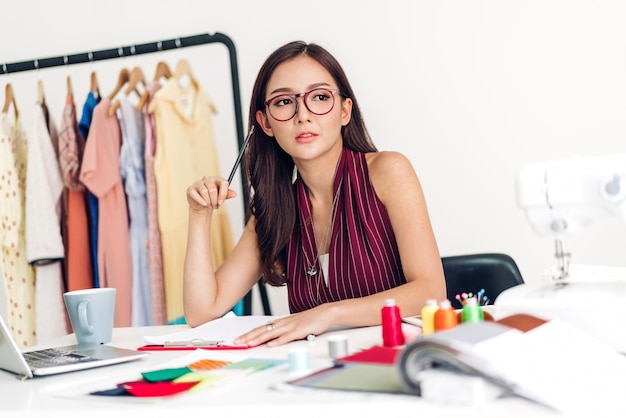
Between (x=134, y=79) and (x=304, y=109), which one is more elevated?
(x=134, y=79)

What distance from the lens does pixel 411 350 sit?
85cm

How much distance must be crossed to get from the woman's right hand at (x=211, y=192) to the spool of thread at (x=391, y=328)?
0.69m

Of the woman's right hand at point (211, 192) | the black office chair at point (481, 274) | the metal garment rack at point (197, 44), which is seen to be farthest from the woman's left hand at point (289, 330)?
the metal garment rack at point (197, 44)

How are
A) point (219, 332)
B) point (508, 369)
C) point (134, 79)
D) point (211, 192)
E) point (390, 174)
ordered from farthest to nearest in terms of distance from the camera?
1. point (134, 79)
2. point (390, 174)
3. point (211, 192)
4. point (219, 332)
5. point (508, 369)

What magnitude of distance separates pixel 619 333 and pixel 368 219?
881 mm

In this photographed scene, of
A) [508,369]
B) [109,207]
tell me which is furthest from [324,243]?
[508,369]

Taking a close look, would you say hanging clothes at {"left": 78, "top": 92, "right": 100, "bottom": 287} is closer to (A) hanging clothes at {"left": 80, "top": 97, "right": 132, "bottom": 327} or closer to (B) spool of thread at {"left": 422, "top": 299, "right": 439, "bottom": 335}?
(A) hanging clothes at {"left": 80, "top": 97, "right": 132, "bottom": 327}

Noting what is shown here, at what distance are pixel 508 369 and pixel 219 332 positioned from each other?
2.50ft

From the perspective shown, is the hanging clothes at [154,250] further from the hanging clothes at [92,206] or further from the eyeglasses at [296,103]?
the eyeglasses at [296,103]

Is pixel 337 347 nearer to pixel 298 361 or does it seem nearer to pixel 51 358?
pixel 298 361

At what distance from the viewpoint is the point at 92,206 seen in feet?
A: 8.95

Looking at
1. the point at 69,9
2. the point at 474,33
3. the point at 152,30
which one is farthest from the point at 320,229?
the point at 69,9

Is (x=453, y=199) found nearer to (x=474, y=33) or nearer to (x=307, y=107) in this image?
(x=474, y=33)

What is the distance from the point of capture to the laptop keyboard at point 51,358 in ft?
4.07
